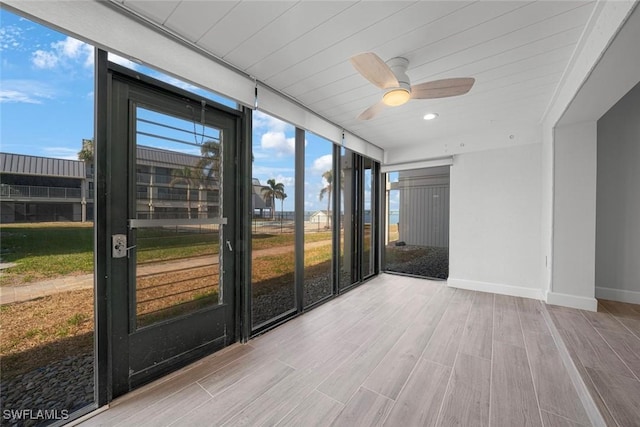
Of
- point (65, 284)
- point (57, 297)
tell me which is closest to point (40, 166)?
point (65, 284)

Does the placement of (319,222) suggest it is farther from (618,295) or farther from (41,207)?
(618,295)

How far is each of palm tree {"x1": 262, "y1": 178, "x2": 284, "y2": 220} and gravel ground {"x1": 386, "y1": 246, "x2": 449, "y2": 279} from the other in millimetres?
2714

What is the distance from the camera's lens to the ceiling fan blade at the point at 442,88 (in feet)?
5.75

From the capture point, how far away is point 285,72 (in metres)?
2.11

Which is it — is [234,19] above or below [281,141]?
above

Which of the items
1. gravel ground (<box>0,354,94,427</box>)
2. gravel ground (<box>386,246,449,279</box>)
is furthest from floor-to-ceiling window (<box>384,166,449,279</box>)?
gravel ground (<box>0,354,94,427</box>)

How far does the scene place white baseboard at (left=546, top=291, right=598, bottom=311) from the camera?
8.66 ft

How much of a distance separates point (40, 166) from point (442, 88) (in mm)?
2754

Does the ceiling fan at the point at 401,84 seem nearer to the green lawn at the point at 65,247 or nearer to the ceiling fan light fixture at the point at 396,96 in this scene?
the ceiling fan light fixture at the point at 396,96

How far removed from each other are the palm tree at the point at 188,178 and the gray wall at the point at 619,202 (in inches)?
179

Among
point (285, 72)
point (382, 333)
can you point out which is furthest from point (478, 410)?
point (285, 72)

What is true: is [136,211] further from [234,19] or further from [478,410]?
[478,410]

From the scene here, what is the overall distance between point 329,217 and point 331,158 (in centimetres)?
84

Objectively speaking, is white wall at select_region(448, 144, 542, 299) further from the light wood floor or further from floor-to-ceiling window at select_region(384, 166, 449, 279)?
the light wood floor
